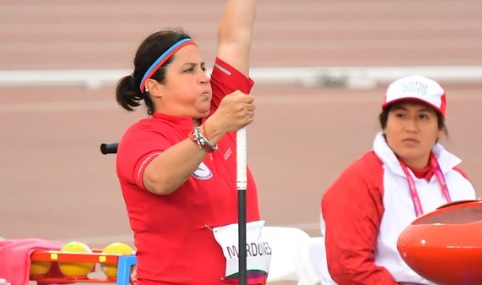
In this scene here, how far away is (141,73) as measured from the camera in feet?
17.3

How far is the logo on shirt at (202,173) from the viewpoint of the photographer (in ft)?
16.6

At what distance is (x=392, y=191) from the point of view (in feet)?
18.6

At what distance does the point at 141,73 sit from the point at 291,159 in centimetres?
884

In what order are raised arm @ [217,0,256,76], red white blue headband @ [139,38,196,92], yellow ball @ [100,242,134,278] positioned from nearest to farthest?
red white blue headband @ [139,38,196,92] → raised arm @ [217,0,256,76] → yellow ball @ [100,242,134,278]

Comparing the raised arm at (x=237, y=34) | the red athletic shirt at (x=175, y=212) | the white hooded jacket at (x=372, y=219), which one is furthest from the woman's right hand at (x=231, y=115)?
the white hooded jacket at (x=372, y=219)

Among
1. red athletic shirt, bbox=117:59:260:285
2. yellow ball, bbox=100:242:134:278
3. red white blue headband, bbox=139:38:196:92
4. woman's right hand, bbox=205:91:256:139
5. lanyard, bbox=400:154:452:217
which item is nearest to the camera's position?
woman's right hand, bbox=205:91:256:139

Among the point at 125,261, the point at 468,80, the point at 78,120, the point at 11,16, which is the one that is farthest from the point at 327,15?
the point at 125,261

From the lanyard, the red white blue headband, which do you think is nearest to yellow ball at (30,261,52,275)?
the red white blue headband

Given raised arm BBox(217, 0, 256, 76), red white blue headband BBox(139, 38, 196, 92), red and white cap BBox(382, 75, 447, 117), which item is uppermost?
raised arm BBox(217, 0, 256, 76)

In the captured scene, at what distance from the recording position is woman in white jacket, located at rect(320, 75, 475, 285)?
566cm

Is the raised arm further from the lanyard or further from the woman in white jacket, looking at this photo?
the lanyard

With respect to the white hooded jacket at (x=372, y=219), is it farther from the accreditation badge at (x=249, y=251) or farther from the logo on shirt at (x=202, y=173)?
the logo on shirt at (x=202, y=173)

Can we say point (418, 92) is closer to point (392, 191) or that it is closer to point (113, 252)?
point (392, 191)

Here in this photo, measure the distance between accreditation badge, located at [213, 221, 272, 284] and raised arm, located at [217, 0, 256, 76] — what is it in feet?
2.15
